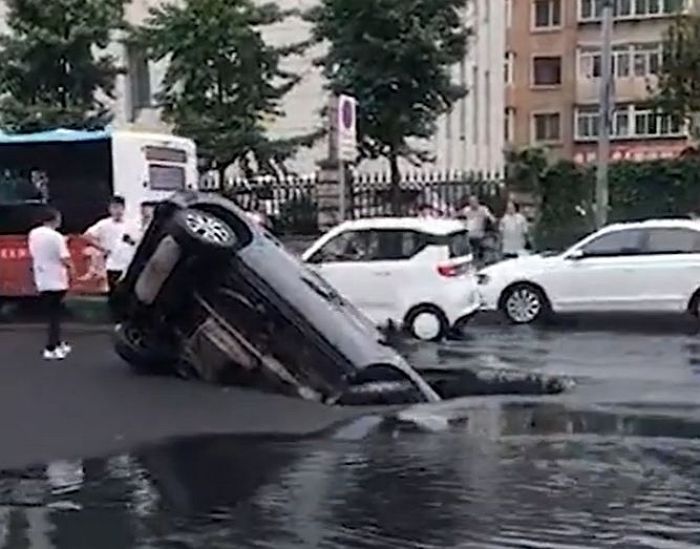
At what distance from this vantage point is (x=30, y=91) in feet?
111

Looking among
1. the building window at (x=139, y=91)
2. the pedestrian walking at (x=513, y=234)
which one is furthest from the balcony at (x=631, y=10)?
the pedestrian walking at (x=513, y=234)

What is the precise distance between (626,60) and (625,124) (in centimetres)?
279

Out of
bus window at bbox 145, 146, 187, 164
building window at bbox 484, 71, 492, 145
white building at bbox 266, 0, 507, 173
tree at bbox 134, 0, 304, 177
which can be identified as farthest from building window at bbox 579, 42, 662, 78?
bus window at bbox 145, 146, 187, 164

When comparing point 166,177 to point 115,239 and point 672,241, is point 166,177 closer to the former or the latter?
point 115,239

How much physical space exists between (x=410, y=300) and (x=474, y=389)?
5.56 metres

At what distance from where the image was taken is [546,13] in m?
70.3

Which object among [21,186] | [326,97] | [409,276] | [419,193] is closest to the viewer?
[409,276]

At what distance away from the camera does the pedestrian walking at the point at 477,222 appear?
97.6 ft

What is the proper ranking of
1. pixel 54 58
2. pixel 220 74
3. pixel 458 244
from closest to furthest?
pixel 458 244, pixel 54 58, pixel 220 74

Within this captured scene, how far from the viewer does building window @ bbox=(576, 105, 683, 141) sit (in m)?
66.6

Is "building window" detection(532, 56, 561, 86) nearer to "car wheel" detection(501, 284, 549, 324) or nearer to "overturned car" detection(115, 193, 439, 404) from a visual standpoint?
"car wheel" detection(501, 284, 549, 324)

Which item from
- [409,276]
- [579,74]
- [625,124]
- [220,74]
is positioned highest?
[579,74]

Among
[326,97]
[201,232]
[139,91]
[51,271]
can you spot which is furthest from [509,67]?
[201,232]

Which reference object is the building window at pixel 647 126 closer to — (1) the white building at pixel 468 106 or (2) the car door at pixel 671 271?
(1) the white building at pixel 468 106
